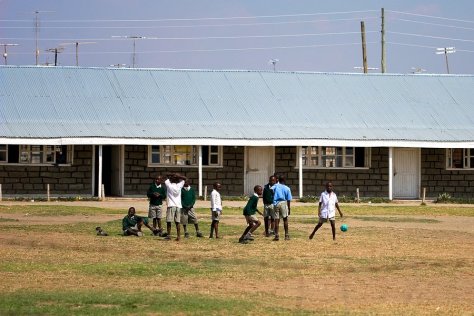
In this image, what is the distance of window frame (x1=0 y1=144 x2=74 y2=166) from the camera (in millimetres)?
44469

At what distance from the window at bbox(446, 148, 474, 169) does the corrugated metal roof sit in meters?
0.95

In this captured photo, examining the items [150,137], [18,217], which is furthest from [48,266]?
[150,137]

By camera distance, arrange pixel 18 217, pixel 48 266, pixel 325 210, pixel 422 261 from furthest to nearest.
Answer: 1. pixel 18 217
2. pixel 325 210
3. pixel 422 261
4. pixel 48 266

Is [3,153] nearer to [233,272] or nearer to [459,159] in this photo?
[459,159]

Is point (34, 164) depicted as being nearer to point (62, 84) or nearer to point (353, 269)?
point (62, 84)

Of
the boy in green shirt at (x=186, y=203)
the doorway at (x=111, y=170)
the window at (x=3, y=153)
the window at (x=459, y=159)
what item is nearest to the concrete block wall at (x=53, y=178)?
the window at (x=3, y=153)

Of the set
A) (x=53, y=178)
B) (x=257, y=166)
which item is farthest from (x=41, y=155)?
(x=257, y=166)

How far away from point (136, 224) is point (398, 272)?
8.87 meters

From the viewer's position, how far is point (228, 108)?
47.9 m

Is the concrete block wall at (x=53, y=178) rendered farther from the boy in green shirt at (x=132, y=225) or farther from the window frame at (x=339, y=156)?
the boy in green shirt at (x=132, y=225)

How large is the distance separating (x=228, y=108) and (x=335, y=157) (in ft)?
15.6

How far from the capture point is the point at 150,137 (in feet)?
145

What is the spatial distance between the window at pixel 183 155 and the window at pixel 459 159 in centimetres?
967

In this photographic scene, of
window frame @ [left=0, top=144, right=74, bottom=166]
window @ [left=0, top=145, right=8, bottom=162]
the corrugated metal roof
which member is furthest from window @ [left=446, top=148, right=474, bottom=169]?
window @ [left=0, top=145, right=8, bottom=162]
